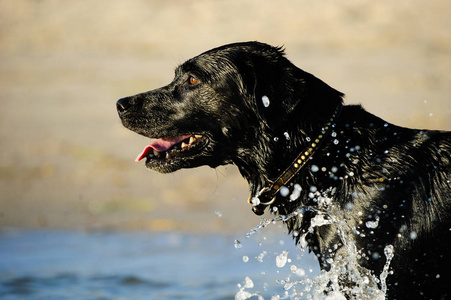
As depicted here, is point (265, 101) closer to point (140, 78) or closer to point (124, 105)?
point (124, 105)

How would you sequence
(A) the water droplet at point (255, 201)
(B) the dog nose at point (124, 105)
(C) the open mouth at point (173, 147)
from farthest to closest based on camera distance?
1. (B) the dog nose at point (124, 105)
2. (C) the open mouth at point (173, 147)
3. (A) the water droplet at point (255, 201)

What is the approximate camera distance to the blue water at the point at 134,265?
6.98m

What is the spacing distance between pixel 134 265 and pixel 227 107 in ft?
13.4

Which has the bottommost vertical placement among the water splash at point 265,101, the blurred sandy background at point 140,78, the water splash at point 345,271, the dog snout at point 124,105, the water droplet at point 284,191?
the water splash at point 345,271

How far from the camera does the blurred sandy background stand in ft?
30.5

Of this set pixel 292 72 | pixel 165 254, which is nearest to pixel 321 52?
pixel 165 254

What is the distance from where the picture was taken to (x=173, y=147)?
4297mm

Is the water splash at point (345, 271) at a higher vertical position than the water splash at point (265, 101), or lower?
lower

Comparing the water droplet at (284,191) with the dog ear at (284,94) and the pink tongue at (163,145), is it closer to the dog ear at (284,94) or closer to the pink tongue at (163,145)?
the dog ear at (284,94)

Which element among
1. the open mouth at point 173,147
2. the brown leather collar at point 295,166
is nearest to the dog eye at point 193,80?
the open mouth at point 173,147

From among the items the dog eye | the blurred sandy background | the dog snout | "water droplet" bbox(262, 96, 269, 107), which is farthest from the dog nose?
the blurred sandy background

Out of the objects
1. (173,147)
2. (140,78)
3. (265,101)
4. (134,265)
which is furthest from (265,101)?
(140,78)

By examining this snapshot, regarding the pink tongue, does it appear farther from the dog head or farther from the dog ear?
the dog ear

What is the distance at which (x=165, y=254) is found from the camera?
8172 millimetres
